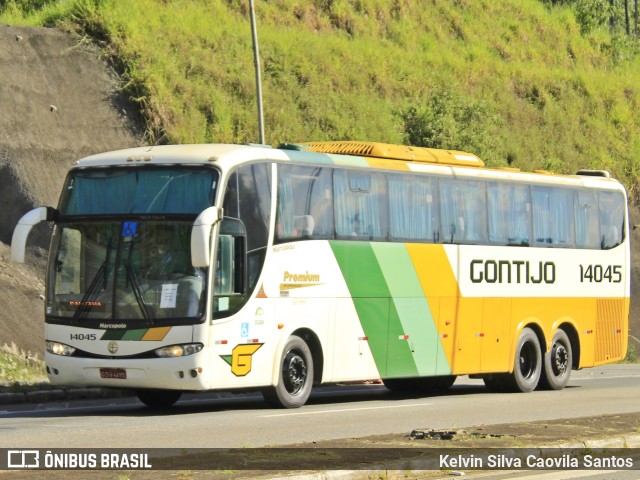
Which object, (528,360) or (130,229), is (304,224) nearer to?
(130,229)

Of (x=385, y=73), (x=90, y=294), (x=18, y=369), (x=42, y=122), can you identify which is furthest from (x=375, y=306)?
(x=385, y=73)

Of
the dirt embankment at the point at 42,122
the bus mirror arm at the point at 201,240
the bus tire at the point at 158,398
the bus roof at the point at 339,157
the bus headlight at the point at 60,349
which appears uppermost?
the dirt embankment at the point at 42,122

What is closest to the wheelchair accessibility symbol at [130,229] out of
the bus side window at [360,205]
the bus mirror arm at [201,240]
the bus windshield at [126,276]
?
the bus windshield at [126,276]

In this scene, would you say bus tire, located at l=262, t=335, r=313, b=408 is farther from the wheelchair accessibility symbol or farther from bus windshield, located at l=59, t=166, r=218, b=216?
the wheelchair accessibility symbol

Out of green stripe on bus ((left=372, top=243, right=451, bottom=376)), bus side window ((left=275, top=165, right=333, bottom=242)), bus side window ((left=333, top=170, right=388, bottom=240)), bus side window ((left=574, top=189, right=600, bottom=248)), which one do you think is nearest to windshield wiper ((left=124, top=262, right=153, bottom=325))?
bus side window ((left=275, top=165, right=333, bottom=242))

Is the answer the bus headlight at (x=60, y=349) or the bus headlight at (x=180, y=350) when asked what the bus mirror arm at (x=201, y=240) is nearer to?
the bus headlight at (x=180, y=350)

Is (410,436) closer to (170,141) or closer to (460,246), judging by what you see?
(460,246)

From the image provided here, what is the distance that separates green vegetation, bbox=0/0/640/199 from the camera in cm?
4138

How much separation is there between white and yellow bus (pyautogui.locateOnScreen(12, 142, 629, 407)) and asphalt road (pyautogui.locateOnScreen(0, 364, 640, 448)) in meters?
0.59

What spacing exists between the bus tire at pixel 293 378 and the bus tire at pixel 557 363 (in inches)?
272

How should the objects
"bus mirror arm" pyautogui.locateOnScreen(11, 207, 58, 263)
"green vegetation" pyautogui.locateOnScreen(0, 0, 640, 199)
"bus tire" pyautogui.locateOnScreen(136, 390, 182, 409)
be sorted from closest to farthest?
"bus mirror arm" pyautogui.locateOnScreen(11, 207, 58, 263) → "bus tire" pyautogui.locateOnScreen(136, 390, 182, 409) → "green vegetation" pyautogui.locateOnScreen(0, 0, 640, 199)

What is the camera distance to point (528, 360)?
2458 centimetres

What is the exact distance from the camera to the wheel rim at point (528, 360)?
80.1 ft

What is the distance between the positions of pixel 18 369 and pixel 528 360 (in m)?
9.45
